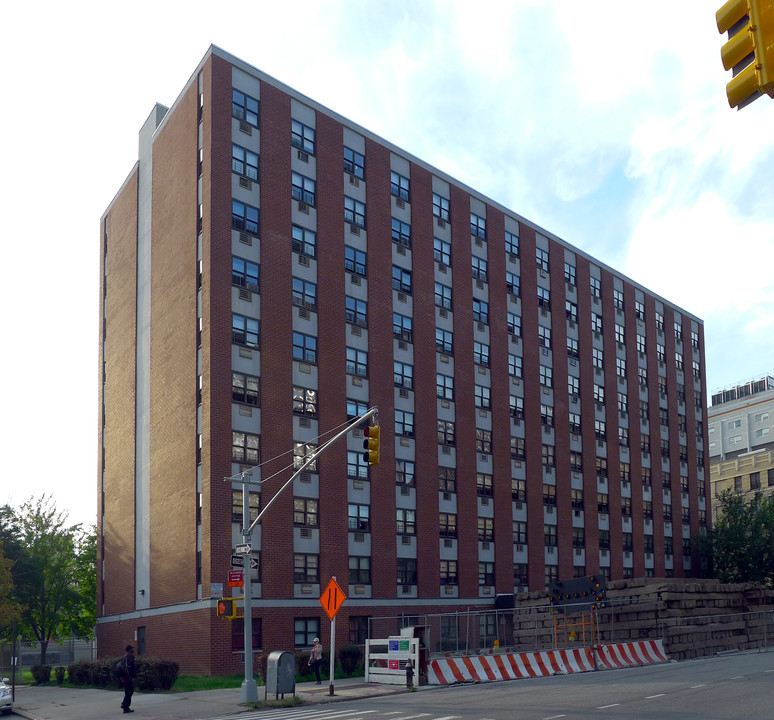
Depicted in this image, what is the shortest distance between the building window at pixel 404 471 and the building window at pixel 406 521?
1.59 meters

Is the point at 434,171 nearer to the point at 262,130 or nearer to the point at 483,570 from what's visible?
the point at 262,130

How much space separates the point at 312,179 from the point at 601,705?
34.5 metres

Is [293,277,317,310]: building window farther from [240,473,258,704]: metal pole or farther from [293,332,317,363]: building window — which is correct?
[240,473,258,704]: metal pole

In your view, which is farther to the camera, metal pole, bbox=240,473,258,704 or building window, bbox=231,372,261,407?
building window, bbox=231,372,261,407

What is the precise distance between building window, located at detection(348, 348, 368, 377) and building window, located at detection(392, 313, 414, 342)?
300 cm

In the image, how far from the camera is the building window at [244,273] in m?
45.2

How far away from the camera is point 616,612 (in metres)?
46.8

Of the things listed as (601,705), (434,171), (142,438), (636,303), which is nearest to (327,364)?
(142,438)

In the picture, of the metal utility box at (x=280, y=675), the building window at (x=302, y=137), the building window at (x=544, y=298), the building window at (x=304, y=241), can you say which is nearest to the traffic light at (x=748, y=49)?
the metal utility box at (x=280, y=675)

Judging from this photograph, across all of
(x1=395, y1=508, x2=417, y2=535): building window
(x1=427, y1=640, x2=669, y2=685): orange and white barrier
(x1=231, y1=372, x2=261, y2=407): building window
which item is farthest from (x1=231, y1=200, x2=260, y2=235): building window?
(x1=427, y1=640, x2=669, y2=685): orange and white barrier

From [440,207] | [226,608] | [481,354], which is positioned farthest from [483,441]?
[226,608]

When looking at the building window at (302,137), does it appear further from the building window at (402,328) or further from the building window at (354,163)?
the building window at (402,328)

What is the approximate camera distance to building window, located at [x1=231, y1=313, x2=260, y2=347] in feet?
146

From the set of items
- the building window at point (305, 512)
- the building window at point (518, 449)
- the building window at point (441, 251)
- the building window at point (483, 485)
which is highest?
the building window at point (441, 251)
